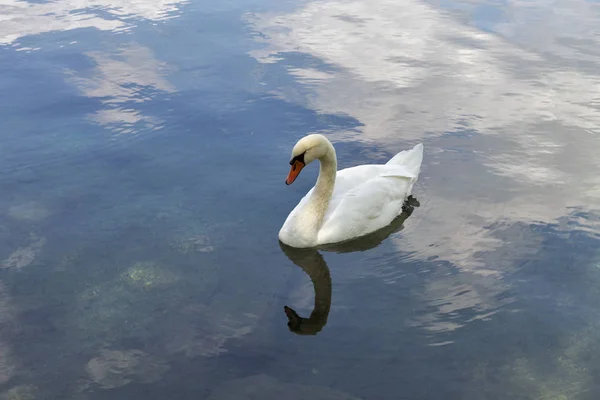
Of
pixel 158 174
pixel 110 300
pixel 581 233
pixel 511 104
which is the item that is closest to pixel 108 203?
pixel 158 174

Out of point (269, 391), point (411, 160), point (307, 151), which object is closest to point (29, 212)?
point (307, 151)

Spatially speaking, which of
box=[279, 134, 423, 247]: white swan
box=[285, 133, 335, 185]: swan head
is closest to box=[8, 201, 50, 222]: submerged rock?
box=[279, 134, 423, 247]: white swan

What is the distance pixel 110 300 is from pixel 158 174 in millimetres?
2888

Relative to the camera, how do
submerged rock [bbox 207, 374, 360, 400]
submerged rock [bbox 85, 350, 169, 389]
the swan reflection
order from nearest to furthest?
submerged rock [bbox 207, 374, 360, 400], submerged rock [bbox 85, 350, 169, 389], the swan reflection

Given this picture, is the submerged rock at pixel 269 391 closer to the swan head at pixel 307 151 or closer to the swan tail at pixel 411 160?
the swan head at pixel 307 151

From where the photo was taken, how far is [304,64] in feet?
43.7

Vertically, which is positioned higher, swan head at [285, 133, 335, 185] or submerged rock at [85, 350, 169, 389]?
swan head at [285, 133, 335, 185]

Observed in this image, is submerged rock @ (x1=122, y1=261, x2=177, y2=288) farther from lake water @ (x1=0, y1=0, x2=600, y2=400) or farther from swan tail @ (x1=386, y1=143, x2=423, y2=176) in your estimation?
swan tail @ (x1=386, y1=143, x2=423, y2=176)

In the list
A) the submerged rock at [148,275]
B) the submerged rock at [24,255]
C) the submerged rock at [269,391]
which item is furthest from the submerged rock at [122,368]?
the submerged rock at [24,255]

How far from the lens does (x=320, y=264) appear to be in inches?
310

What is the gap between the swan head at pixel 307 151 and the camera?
7.95 m

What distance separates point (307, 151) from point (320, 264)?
1257mm

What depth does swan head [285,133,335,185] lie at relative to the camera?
7945 mm

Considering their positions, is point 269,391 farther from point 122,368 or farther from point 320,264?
point 320,264
